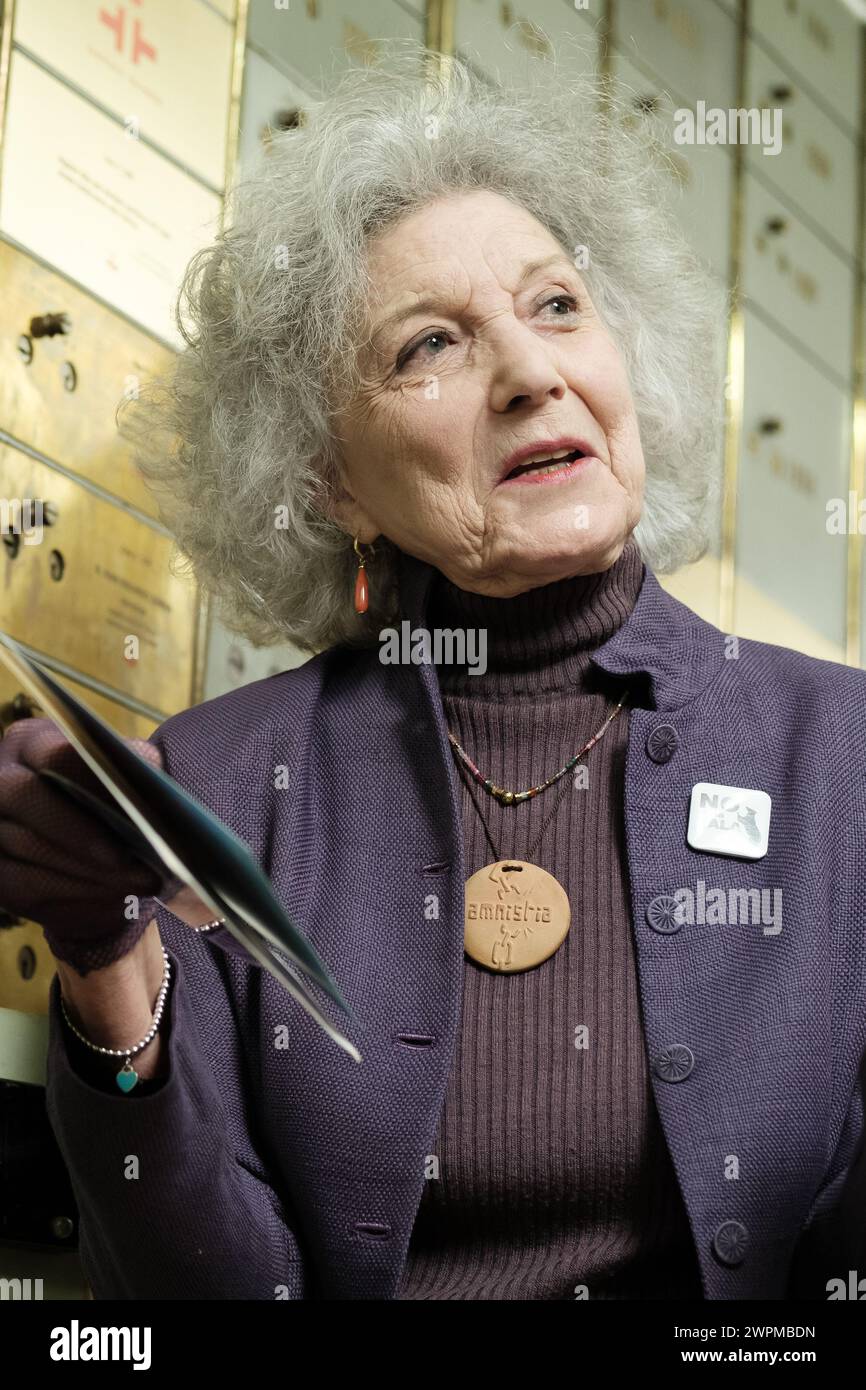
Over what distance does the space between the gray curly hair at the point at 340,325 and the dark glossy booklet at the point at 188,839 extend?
2.74ft

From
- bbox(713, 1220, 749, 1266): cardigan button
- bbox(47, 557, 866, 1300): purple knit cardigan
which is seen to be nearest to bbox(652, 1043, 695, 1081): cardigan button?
bbox(47, 557, 866, 1300): purple knit cardigan

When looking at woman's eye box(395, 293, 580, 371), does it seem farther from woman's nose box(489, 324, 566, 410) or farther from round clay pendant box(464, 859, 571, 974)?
round clay pendant box(464, 859, 571, 974)

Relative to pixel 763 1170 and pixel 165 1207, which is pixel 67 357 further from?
pixel 763 1170

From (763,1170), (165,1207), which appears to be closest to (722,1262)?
(763,1170)

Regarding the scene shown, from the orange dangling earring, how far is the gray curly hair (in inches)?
0.6

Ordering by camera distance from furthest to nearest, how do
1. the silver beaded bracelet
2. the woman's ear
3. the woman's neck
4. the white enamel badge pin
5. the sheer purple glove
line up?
the woman's ear → the woman's neck → the white enamel badge pin → the silver beaded bracelet → the sheer purple glove

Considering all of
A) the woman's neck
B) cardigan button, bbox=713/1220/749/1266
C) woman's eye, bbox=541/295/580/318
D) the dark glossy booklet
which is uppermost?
woman's eye, bbox=541/295/580/318

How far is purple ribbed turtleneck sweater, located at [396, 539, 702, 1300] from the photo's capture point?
1.46 m

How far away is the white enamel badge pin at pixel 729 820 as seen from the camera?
61.5 inches

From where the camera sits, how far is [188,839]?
1015 millimetres

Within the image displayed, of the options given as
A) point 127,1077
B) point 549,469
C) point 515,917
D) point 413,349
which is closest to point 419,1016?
point 515,917

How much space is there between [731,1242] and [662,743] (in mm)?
409

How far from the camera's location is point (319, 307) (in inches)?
71.5

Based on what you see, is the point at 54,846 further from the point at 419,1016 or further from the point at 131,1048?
the point at 419,1016
